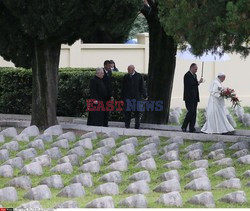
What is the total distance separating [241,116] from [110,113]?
358cm

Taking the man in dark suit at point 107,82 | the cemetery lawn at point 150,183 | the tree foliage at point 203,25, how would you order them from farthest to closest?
the man in dark suit at point 107,82, the tree foliage at point 203,25, the cemetery lawn at point 150,183

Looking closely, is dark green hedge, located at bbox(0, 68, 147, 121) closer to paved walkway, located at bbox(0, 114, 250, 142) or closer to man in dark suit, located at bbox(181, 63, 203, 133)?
paved walkway, located at bbox(0, 114, 250, 142)

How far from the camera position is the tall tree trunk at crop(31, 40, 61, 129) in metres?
21.1

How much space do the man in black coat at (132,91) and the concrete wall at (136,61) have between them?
280 inches

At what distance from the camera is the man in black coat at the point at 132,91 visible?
22281 mm

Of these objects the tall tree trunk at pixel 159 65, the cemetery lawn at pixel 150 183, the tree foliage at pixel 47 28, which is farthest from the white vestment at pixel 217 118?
the cemetery lawn at pixel 150 183

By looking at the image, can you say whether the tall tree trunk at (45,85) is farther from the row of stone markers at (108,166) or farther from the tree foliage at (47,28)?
the row of stone markers at (108,166)

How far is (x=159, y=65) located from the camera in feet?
76.4

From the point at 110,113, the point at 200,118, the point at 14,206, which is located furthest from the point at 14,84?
the point at 14,206

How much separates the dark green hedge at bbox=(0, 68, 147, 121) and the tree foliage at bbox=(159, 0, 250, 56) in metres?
6.56

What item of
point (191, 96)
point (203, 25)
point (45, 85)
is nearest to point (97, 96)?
point (45, 85)

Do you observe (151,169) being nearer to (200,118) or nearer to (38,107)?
(38,107)

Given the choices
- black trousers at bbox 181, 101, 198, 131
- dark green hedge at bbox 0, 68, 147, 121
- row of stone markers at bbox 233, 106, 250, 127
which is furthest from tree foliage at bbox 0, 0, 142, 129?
row of stone markers at bbox 233, 106, 250, 127

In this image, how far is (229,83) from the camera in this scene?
30.2 metres
